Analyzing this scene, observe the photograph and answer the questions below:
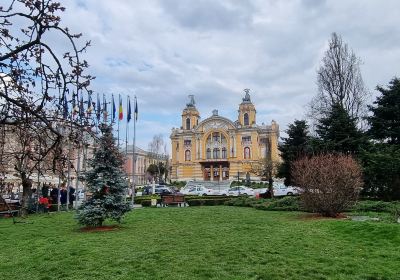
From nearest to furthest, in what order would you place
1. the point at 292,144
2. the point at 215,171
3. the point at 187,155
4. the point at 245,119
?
the point at 292,144 → the point at 215,171 → the point at 245,119 → the point at 187,155

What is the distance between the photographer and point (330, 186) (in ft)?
55.2

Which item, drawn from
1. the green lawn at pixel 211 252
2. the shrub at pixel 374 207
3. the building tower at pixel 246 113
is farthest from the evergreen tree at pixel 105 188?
the building tower at pixel 246 113

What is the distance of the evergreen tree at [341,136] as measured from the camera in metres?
27.1

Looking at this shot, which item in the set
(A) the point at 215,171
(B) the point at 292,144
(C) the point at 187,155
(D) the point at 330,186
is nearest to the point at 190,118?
(C) the point at 187,155

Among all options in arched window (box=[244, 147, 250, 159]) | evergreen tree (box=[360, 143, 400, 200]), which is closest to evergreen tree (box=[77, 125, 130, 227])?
evergreen tree (box=[360, 143, 400, 200])

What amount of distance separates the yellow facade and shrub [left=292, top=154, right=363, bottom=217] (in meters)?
65.7

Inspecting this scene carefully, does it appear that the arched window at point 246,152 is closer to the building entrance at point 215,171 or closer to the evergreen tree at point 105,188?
the building entrance at point 215,171

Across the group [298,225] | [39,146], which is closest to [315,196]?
[298,225]

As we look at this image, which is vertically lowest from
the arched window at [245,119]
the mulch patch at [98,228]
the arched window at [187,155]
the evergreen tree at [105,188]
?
the mulch patch at [98,228]

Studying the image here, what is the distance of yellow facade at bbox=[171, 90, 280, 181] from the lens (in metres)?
85.8

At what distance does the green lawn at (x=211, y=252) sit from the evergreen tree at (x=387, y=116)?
17421 mm

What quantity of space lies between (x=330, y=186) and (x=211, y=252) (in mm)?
8674

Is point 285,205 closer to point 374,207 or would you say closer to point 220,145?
point 374,207

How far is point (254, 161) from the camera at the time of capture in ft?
271
